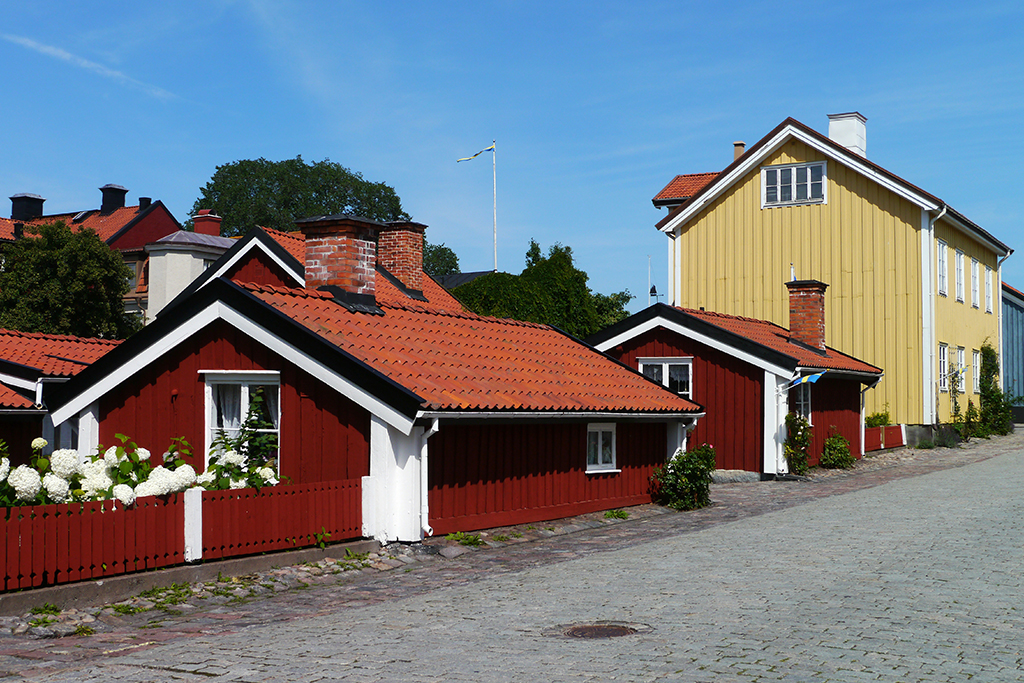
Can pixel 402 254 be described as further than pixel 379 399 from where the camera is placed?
Yes

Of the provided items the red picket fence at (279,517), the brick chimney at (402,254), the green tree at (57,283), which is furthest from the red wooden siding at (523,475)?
the green tree at (57,283)

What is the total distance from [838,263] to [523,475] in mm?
19013

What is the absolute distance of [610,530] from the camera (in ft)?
53.1

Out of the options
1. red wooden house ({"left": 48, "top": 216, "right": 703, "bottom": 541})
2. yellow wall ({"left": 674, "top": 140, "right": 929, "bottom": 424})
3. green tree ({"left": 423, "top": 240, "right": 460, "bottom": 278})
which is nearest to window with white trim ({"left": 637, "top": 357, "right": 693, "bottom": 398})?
red wooden house ({"left": 48, "top": 216, "right": 703, "bottom": 541})

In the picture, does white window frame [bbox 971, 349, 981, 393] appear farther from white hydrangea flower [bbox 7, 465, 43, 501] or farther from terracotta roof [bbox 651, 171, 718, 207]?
white hydrangea flower [bbox 7, 465, 43, 501]

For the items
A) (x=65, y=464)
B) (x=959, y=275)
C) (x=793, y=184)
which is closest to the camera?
(x=65, y=464)

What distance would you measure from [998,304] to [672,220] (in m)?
13.5

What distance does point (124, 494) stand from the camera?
438 inches

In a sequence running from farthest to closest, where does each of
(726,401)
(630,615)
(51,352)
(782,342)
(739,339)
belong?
(782,342) → (726,401) → (739,339) → (51,352) → (630,615)

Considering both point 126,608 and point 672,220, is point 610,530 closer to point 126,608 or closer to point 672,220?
point 126,608

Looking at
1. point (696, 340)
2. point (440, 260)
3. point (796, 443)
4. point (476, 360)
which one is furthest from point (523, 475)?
point (440, 260)

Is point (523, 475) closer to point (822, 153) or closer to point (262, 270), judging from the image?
point (262, 270)

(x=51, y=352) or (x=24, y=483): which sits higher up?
(x=51, y=352)

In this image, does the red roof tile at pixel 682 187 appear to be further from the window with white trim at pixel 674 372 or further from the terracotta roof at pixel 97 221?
the terracotta roof at pixel 97 221
